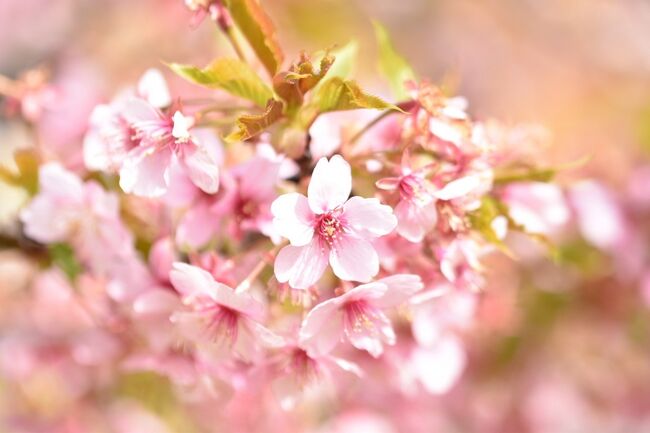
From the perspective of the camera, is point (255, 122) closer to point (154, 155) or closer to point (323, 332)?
point (154, 155)

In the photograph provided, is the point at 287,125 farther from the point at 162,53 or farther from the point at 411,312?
the point at 162,53

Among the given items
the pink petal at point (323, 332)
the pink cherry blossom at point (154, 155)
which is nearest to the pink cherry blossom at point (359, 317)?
the pink petal at point (323, 332)

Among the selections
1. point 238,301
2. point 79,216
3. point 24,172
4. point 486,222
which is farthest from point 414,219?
point 24,172

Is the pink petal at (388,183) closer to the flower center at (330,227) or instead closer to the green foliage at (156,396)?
the flower center at (330,227)

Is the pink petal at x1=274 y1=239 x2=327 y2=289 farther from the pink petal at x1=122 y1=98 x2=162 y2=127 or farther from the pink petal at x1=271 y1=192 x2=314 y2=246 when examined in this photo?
the pink petal at x1=122 y1=98 x2=162 y2=127

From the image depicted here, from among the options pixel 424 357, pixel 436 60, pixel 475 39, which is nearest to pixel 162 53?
pixel 436 60

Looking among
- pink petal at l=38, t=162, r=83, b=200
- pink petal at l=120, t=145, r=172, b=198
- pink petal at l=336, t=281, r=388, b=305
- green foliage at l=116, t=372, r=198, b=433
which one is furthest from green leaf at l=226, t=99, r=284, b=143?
green foliage at l=116, t=372, r=198, b=433
